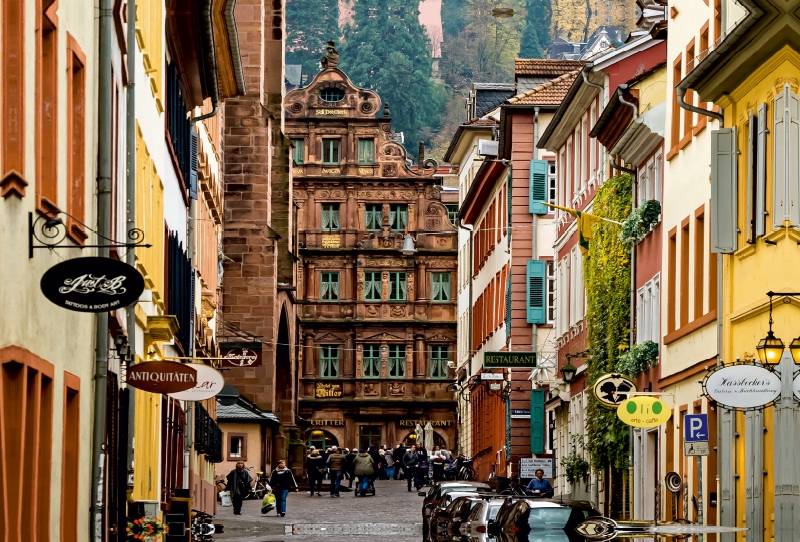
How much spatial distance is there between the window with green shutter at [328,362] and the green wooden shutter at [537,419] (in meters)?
30.5

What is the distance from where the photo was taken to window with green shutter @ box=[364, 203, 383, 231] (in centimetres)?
7550

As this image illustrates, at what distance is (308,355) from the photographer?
77.4 meters

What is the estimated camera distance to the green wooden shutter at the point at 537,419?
47.3 m

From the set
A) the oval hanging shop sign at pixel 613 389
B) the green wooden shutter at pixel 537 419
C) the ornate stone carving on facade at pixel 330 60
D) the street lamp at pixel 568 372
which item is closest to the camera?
the oval hanging shop sign at pixel 613 389

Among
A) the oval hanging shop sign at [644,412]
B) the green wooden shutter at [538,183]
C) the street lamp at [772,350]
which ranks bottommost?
the oval hanging shop sign at [644,412]

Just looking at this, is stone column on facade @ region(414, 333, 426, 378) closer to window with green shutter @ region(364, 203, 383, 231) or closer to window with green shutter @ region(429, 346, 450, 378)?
window with green shutter @ region(429, 346, 450, 378)

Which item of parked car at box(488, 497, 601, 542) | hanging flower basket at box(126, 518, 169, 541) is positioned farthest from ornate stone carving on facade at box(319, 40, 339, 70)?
hanging flower basket at box(126, 518, 169, 541)

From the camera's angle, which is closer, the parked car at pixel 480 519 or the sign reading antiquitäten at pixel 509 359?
the parked car at pixel 480 519

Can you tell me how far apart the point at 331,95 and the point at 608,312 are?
41428 mm

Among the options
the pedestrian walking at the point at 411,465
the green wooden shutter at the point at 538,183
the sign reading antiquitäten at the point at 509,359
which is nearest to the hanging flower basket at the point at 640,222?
the sign reading antiquitäten at the point at 509,359

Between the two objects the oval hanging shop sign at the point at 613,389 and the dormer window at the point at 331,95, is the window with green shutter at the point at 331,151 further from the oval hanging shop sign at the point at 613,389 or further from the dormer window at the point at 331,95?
the oval hanging shop sign at the point at 613,389

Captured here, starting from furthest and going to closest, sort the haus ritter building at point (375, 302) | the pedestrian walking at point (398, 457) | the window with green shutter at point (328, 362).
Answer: the window with green shutter at point (328, 362), the haus ritter building at point (375, 302), the pedestrian walking at point (398, 457)

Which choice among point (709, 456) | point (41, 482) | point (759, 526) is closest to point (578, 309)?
point (709, 456)

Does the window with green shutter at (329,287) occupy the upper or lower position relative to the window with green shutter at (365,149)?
lower
